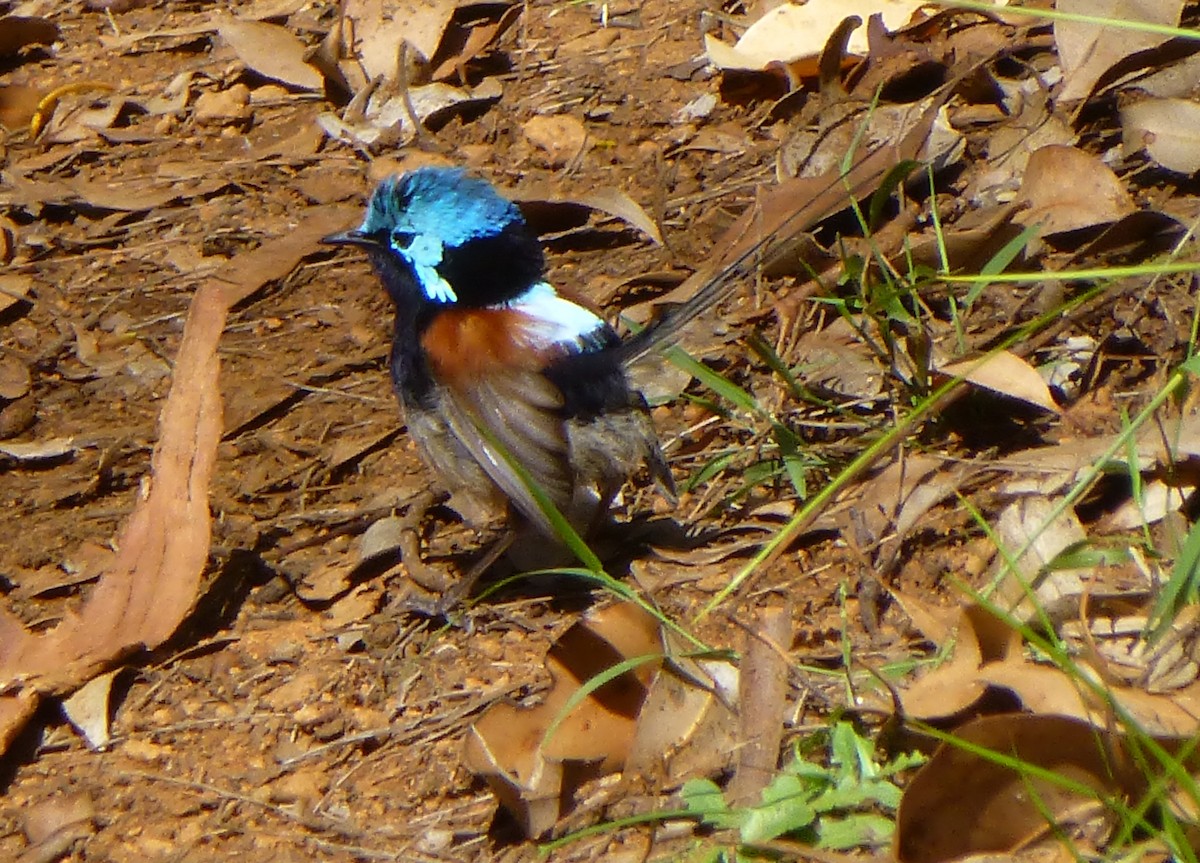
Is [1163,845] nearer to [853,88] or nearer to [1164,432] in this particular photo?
[1164,432]

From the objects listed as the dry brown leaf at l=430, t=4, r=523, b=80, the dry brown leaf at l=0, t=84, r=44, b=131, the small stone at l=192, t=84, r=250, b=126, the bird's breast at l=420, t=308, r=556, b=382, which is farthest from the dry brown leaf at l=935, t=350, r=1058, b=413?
the dry brown leaf at l=0, t=84, r=44, b=131

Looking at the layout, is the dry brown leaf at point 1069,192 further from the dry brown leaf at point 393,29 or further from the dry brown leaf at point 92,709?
the dry brown leaf at point 92,709

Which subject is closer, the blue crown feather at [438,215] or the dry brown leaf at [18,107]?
the blue crown feather at [438,215]

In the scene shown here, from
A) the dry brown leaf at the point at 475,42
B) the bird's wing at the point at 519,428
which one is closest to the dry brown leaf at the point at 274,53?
the dry brown leaf at the point at 475,42

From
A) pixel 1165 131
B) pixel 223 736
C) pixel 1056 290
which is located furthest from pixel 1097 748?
pixel 1165 131

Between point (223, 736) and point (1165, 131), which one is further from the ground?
point (1165, 131)

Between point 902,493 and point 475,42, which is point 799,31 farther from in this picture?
point 902,493

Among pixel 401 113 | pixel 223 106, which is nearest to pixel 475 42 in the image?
pixel 401 113
